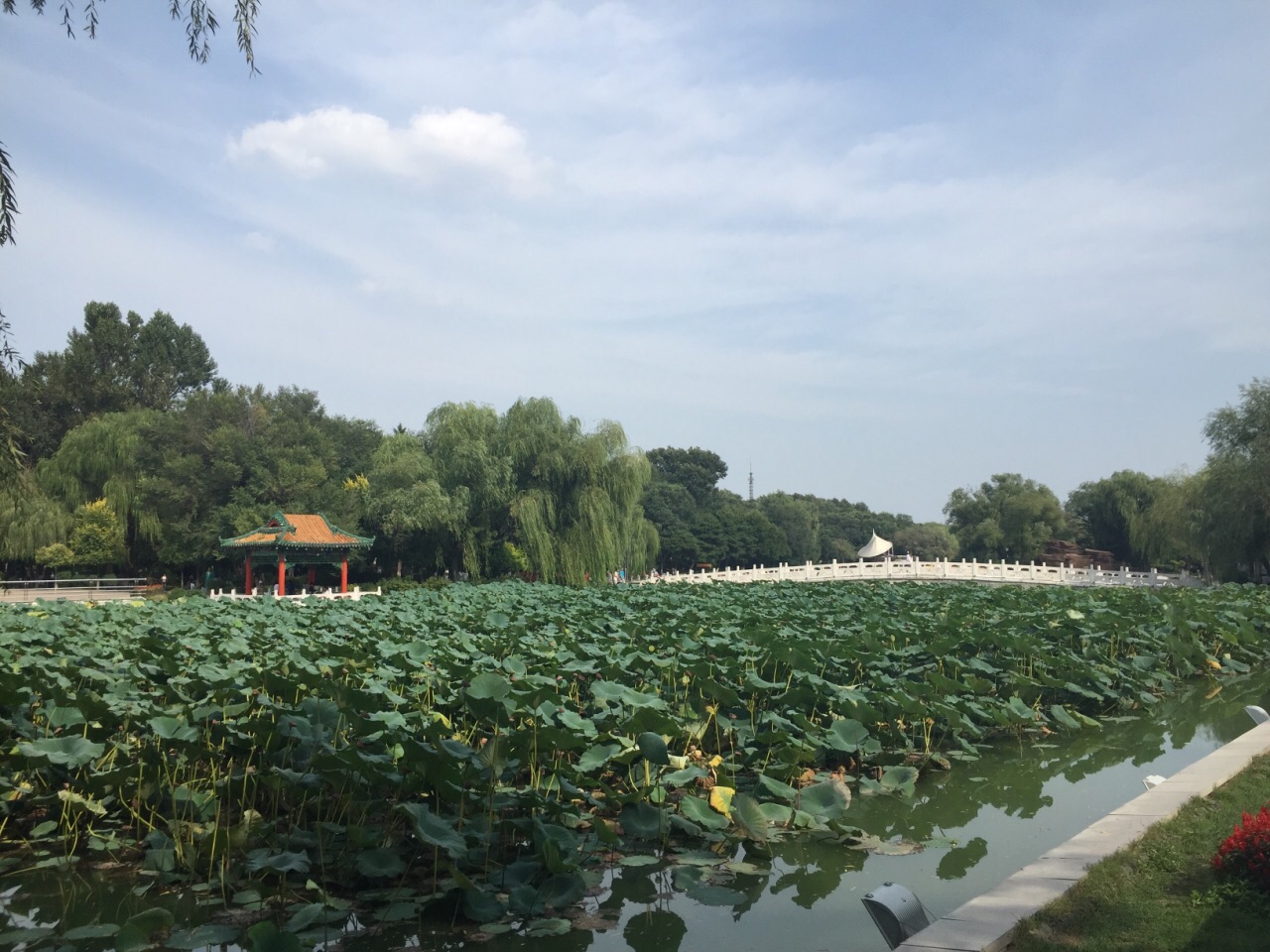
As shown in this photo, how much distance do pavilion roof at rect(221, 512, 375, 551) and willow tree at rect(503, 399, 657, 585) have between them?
4.41 metres

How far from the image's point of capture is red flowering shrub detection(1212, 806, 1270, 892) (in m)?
3.32

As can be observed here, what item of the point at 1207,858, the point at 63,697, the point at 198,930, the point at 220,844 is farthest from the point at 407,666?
the point at 1207,858

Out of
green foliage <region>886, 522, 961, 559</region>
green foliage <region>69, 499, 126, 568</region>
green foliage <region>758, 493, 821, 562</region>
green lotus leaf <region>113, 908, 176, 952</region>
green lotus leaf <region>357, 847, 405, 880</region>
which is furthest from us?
green foliage <region>886, 522, 961, 559</region>

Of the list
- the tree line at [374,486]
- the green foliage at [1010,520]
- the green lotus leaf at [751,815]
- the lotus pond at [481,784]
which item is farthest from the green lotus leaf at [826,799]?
the green foliage at [1010,520]

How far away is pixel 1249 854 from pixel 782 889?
1.73 metres

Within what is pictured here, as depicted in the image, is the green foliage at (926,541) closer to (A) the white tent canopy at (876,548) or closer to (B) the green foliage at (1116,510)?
(A) the white tent canopy at (876,548)

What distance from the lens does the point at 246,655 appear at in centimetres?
732

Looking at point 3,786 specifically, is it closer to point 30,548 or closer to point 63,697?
point 63,697

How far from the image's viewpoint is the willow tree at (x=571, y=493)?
82.6ft

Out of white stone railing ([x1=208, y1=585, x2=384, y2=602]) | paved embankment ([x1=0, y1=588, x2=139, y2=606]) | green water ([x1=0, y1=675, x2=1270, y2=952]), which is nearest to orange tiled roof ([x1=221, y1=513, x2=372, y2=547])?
white stone railing ([x1=208, y1=585, x2=384, y2=602])

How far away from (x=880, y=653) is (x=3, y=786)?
615 cm

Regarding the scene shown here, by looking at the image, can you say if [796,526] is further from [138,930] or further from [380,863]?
[138,930]

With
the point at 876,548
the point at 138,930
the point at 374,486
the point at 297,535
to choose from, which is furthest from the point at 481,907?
the point at 876,548

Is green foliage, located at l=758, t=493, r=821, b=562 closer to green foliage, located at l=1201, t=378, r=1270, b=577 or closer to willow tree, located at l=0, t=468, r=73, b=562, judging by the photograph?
green foliage, located at l=1201, t=378, r=1270, b=577
